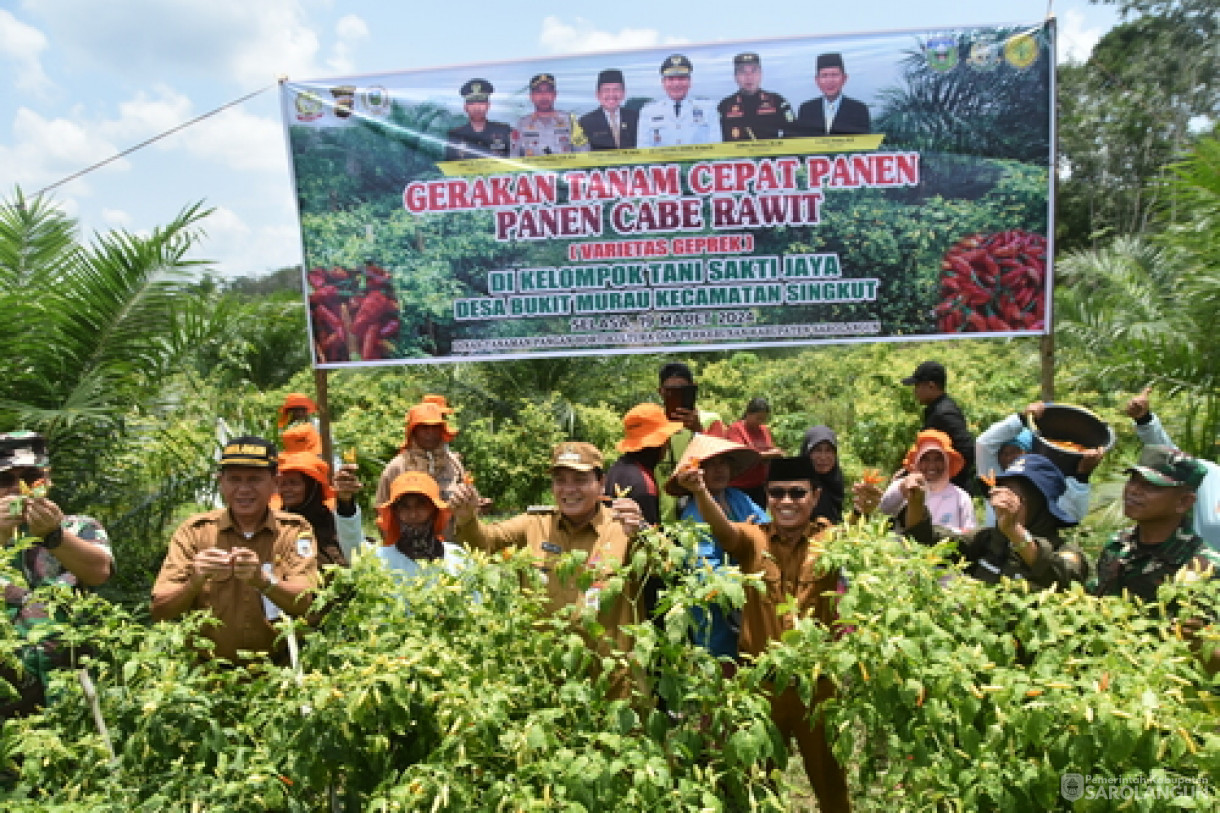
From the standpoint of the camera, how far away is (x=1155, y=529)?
2.79 meters

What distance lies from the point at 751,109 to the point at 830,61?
48 centimetres

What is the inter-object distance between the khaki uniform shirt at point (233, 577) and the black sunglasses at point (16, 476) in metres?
0.51

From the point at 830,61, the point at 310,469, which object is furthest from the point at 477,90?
the point at 310,469

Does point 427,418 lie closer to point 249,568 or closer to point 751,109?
point 249,568

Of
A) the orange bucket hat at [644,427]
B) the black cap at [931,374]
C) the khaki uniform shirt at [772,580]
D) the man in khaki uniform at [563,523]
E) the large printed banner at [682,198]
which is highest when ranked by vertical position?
the large printed banner at [682,198]

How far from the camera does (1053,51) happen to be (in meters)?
4.52

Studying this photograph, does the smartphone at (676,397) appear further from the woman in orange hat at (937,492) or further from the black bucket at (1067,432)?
the black bucket at (1067,432)

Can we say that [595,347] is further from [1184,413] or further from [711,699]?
[1184,413]

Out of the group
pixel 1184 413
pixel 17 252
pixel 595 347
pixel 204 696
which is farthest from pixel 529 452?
pixel 204 696

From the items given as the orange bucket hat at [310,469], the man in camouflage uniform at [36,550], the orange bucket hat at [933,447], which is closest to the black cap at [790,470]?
the orange bucket hat at [933,447]

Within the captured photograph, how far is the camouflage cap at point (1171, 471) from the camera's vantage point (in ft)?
8.92

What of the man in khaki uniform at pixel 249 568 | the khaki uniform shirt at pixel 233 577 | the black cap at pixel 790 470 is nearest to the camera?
the man in khaki uniform at pixel 249 568

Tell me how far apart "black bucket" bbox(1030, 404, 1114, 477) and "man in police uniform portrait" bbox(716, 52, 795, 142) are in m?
1.99

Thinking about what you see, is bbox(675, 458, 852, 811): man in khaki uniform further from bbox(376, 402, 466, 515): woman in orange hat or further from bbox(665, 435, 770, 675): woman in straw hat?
bbox(376, 402, 466, 515): woman in orange hat
